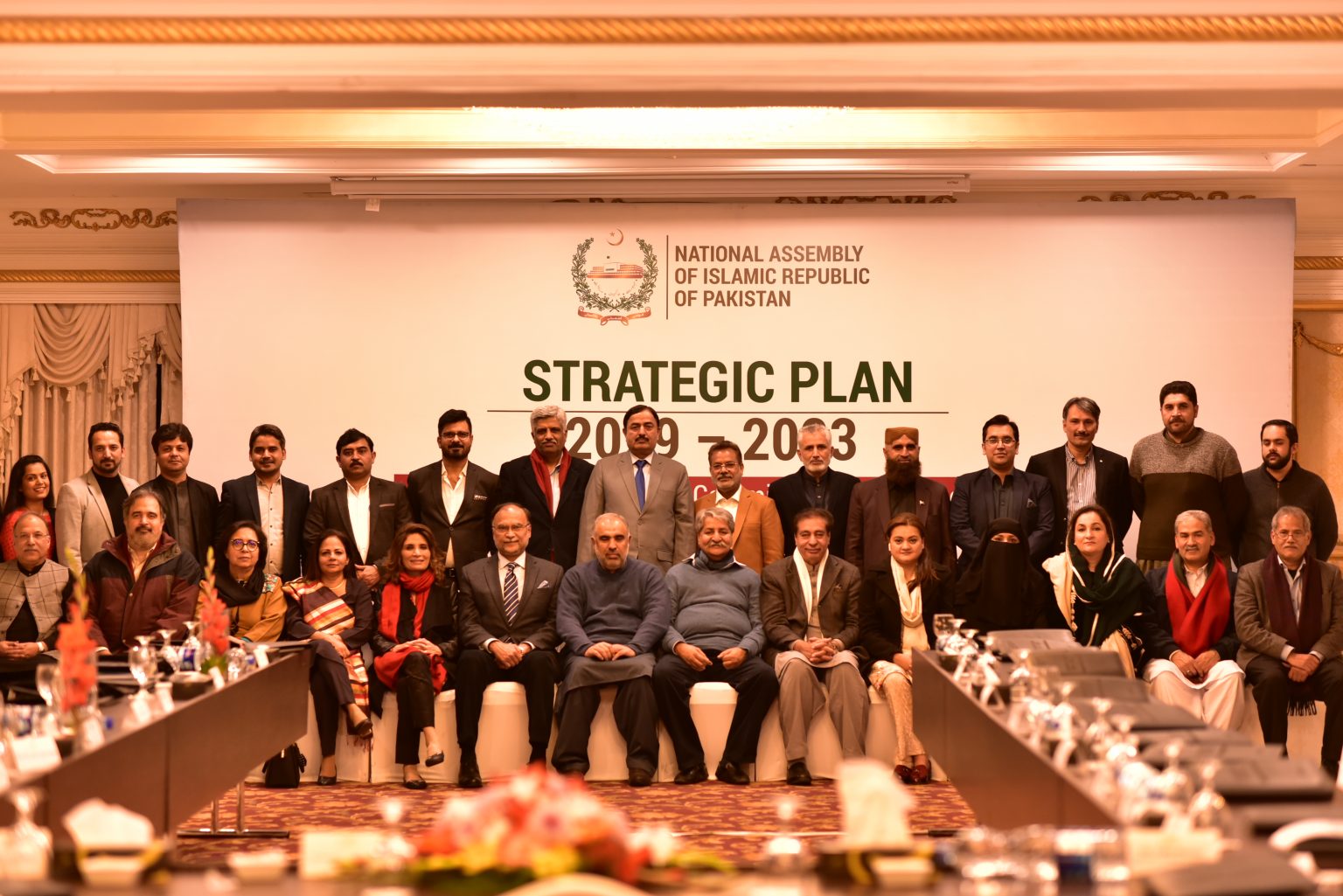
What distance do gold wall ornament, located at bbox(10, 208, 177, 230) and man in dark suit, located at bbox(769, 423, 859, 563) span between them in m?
3.77

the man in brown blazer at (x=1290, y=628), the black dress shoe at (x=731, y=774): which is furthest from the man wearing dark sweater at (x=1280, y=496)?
the black dress shoe at (x=731, y=774)

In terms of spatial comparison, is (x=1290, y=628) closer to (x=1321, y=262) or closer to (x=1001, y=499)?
(x=1001, y=499)

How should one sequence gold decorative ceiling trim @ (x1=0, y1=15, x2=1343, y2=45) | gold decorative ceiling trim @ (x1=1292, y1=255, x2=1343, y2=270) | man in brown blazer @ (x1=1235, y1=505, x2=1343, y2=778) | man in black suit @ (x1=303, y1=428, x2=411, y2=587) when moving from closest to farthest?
1. gold decorative ceiling trim @ (x1=0, y1=15, x2=1343, y2=45)
2. man in brown blazer @ (x1=1235, y1=505, x2=1343, y2=778)
3. man in black suit @ (x1=303, y1=428, x2=411, y2=587)
4. gold decorative ceiling trim @ (x1=1292, y1=255, x2=1343, y2=270)

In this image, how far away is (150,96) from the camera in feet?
17.0

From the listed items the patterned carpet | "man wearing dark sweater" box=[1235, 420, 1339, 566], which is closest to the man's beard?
the patterned carpet

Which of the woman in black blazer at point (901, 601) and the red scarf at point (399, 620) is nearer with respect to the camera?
the red scarf at point (399, 620)

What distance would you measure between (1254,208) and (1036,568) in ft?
8.50

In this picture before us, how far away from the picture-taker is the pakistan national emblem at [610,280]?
7.83 meters

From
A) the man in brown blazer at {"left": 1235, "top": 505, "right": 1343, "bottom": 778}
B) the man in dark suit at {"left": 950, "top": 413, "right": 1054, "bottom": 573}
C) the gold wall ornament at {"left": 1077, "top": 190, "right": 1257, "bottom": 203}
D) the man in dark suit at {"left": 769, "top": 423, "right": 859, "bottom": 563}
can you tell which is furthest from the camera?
the gold wall ornament at {"left": 1077, "top": 190, "right": 1257, "bottom": 203}

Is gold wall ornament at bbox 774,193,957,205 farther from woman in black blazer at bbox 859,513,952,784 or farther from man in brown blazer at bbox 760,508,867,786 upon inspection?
woman in black blazer at bbox 859,513,952,784

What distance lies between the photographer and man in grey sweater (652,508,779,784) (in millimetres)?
6156

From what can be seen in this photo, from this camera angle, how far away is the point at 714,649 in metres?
6.37

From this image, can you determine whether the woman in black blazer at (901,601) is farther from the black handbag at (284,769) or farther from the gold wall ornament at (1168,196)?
the gold wall ornament at (1168,196)

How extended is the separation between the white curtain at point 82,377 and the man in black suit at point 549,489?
2.55 m
